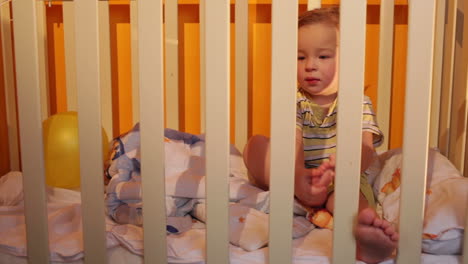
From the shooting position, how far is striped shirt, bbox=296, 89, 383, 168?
1310 millimetres

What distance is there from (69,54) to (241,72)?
22.4 inches

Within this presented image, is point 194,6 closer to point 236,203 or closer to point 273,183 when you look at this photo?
point 236,203

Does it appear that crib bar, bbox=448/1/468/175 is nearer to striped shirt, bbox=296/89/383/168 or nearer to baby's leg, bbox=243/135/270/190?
striped shirt, bbox=296/89/383/168

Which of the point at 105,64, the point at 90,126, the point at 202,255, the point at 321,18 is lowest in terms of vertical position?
the point at 202,255

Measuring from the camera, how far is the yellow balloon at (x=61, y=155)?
1.39 meters

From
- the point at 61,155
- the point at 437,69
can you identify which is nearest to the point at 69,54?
the point at 61,155

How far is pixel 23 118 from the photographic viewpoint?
90cm

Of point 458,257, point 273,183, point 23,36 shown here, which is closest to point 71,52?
point 23,36

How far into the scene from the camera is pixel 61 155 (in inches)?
55.0

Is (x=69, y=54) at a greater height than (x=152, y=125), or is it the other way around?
(x=69, y=54)

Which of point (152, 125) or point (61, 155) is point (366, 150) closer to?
point (152, 125)

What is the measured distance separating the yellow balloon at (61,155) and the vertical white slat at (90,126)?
50 centimetres

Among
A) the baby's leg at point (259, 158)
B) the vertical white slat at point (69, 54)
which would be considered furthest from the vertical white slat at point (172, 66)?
the baby's leg at point (259, 158)

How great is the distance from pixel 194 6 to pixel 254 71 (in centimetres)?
30
